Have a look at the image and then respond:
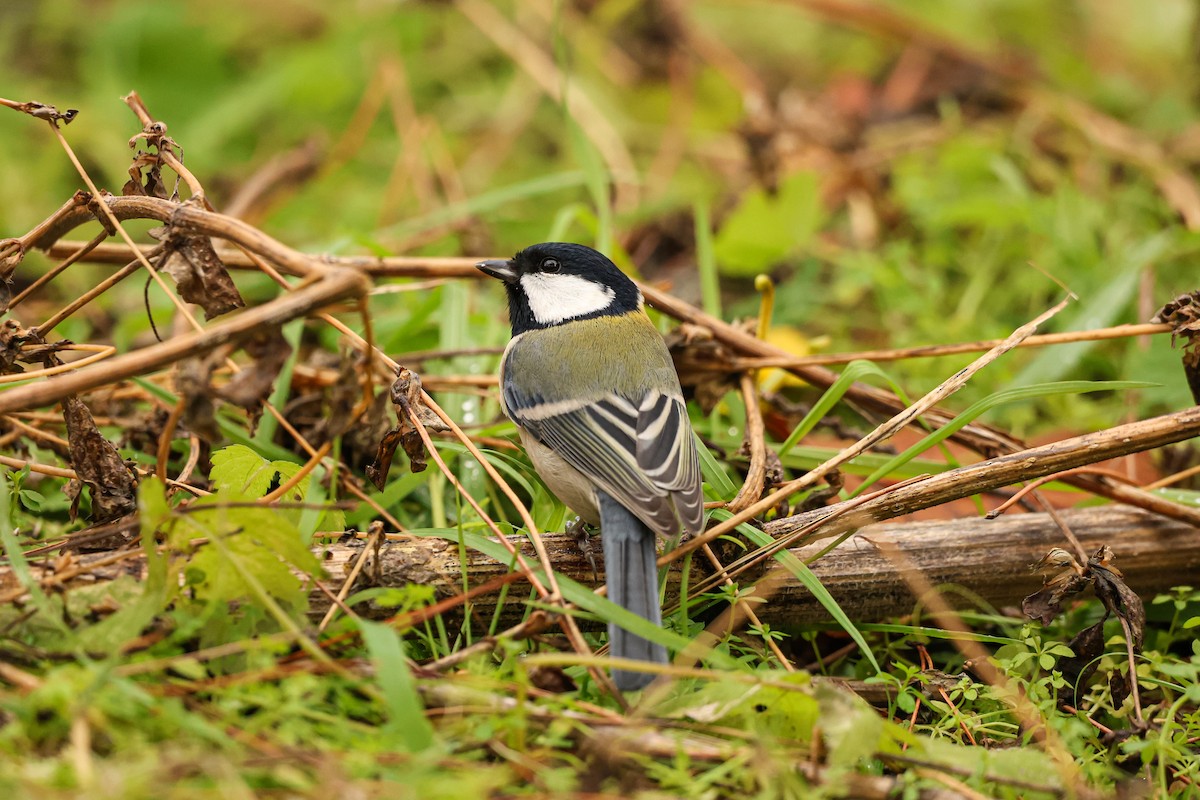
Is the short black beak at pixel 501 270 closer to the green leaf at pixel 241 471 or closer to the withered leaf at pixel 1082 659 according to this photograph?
the green leaf at pixel 241 471

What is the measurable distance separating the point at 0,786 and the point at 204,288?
858 millimetres

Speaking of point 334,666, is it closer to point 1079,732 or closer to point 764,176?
point 1079,732

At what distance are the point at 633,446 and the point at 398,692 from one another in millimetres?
765

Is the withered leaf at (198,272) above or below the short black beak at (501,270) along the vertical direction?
above

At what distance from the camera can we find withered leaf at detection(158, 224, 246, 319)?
178 cm

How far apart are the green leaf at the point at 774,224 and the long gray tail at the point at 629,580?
79.8 inches

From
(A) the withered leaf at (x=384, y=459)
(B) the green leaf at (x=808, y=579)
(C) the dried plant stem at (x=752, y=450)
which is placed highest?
(A) the withered leaf at (x=384, y=459)

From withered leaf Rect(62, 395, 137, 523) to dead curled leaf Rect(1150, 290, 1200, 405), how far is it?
2207 mm

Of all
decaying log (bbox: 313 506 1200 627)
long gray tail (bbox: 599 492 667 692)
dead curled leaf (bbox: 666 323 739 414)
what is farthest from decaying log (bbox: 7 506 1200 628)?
dead curled leaf (bbox: 666 323 739 414)

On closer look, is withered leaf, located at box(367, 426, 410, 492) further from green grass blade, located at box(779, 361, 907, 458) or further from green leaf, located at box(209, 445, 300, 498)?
green grass blade, located at box(779, 361, 907, 458)

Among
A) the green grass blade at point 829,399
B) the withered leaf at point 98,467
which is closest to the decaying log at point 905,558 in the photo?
the green grass blade at point 829,399

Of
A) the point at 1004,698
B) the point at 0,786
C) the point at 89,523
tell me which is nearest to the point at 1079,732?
the point at 1004,698

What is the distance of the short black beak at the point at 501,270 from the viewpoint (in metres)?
2.63

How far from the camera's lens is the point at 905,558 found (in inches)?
84.0
